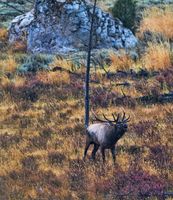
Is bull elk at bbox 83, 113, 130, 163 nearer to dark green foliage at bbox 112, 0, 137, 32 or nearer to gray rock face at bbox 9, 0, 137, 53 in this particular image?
gray rock face at bbox 9, 0, 137, 53

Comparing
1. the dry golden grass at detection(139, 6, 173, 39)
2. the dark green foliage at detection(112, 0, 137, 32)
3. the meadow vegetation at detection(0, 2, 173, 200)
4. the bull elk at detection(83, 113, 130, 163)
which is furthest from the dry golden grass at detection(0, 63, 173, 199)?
the dark green foliage at detection(112, 0, 137, 32)

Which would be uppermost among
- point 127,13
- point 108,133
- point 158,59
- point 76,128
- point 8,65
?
point 108,133

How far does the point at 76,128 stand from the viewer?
36.8 feet

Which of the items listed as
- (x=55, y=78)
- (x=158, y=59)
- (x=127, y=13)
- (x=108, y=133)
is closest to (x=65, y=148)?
(x=108, y=133)

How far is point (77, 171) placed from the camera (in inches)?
331

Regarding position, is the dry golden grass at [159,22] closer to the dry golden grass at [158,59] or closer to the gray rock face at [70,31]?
the gray rock face at [70,31]

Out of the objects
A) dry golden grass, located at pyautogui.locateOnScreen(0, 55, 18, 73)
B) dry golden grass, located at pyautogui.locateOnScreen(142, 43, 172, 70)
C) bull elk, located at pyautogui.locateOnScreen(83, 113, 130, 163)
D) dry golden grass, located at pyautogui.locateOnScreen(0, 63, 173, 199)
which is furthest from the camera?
dry golden grass, located at pyautogui.locateOnScreen(0, 55, 18, 73)

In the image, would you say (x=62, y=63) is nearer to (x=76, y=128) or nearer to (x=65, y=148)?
(x=76, y=128)

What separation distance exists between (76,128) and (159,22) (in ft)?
35.1

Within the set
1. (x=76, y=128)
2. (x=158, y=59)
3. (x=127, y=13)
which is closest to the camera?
(x=76, y=128)

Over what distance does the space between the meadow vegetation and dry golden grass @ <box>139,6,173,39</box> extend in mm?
1853

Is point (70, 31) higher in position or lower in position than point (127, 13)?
lower

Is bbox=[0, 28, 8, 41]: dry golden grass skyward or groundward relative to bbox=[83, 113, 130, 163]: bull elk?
groundward

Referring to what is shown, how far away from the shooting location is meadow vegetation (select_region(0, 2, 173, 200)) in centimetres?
777
